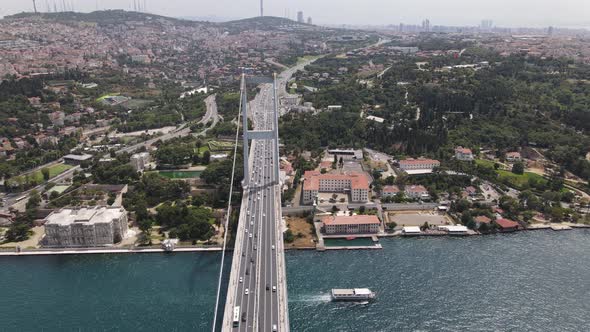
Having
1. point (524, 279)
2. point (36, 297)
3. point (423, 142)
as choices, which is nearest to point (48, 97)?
point (36, 297)

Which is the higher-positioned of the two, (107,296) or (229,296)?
(229,296)

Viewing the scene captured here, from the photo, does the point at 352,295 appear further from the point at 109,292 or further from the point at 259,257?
the point at 109,292

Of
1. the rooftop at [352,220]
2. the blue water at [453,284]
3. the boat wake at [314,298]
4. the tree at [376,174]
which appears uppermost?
the tree at [376,174]

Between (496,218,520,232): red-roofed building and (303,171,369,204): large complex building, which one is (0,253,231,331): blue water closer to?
(303,171,369,204): large complex building

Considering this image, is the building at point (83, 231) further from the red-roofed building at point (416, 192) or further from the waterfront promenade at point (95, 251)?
the red-roofed building at point (416, 192)

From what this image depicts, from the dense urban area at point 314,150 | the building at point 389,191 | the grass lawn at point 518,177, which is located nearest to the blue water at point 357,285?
the dense urban area at point 314,150

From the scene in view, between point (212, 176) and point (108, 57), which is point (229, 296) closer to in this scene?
point (212, 176)
